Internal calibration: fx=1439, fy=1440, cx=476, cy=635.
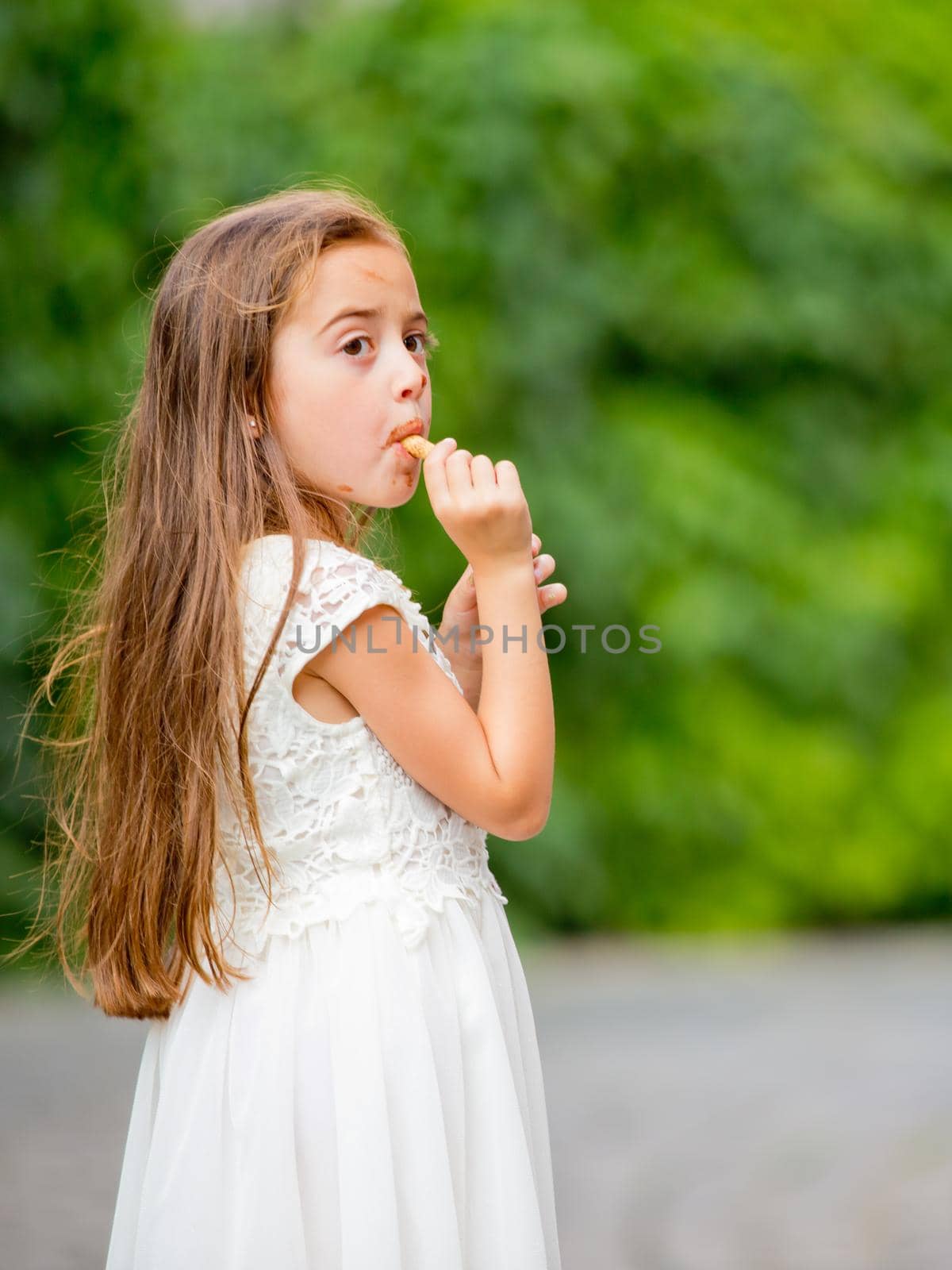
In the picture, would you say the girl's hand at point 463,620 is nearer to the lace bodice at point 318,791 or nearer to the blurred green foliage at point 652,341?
the lace bodice at point 318,791

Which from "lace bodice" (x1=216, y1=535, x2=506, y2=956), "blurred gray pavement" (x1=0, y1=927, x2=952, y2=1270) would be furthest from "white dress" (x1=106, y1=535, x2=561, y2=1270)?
"blurred gray pavement" (x1=0, y1=927, x2=952, y2=1270)

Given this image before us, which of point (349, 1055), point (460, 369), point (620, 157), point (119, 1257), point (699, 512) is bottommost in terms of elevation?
point (119, 1257)

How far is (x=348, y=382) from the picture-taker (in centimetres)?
131

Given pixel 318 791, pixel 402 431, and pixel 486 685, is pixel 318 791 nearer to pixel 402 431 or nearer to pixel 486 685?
pixel 486 685

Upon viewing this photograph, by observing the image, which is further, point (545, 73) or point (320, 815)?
A: point (545, 73)

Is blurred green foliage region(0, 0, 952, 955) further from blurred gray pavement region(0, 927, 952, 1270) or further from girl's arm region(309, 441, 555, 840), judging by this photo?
girl's arm region(309, 441, 555, 840)

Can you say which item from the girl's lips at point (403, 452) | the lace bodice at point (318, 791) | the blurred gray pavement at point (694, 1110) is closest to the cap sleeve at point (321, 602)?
the lace bodice at point (318, 791)

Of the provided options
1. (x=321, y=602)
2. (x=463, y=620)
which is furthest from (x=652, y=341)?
(x=321, y=602)

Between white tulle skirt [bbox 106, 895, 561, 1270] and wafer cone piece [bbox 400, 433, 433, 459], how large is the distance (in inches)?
16.1

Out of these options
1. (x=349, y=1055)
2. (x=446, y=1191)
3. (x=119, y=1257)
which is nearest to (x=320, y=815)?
(x=349, y=1055)

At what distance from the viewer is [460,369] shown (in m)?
5.17

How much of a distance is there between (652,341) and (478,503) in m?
4.57

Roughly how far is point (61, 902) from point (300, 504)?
50 cm

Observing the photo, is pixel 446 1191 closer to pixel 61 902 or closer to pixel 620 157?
pixel 61 902
